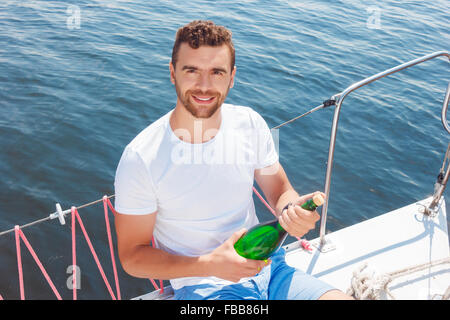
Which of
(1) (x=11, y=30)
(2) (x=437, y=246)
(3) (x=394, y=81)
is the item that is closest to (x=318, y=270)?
(2) (x=437, y=246)

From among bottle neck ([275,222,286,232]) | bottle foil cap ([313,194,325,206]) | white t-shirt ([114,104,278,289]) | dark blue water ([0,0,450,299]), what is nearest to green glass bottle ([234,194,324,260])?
bottle neck ([275,222,286,232])

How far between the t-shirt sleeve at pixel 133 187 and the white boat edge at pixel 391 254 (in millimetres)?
811

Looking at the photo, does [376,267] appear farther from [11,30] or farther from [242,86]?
[11,30]

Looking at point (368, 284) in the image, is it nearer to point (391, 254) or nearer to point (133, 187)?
point (391, 254)

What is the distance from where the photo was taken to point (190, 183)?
1767mm

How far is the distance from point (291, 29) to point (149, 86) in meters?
5.26

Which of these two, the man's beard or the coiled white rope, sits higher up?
the man's beard

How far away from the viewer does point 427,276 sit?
2.62m

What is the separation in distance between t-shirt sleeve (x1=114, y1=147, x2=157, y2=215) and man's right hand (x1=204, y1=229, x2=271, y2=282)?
0.35m

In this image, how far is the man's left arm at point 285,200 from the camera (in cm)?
160

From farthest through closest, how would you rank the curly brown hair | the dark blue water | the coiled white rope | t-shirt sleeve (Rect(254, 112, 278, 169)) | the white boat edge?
the dark blue water < the white boat edge < the coiled white rope < t-shirt sleeve (Rect(254, 112, 278, 169)) < the curly brown hair

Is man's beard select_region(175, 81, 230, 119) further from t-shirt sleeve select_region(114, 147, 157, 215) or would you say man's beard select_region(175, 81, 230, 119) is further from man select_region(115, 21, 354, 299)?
t-shirt sleeve select_region(114, 147, 157, 215)

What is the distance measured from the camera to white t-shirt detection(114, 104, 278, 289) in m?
1.68

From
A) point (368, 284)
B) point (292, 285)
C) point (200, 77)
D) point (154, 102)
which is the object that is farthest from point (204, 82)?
point (154, 102)
